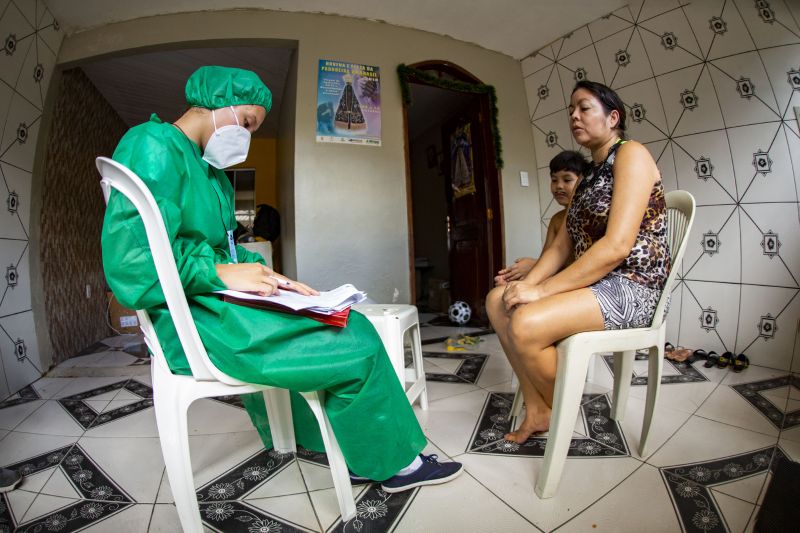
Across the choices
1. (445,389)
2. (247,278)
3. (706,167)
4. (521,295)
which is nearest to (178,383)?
(247,278)

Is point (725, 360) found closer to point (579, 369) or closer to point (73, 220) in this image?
point (579, 369)

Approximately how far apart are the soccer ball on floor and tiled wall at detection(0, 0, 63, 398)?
112 inches

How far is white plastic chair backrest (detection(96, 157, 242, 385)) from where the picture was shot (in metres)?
0.66

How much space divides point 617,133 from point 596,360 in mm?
1380

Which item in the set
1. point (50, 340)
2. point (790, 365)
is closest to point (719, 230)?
point (790, 365)

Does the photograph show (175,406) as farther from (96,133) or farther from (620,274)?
(96,133)

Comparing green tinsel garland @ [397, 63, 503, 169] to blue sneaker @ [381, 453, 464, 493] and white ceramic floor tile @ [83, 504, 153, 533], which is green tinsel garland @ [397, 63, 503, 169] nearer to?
blue sneaker @ [381, 453, 464, 493]

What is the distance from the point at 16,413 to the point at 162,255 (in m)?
1.70

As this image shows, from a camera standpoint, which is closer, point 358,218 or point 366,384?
point 366,384

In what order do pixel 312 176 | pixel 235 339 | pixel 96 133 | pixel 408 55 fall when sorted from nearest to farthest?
1. pixel 235 339
2. pixel 312 176
3. pixel 408 55
4. pixel 96 133

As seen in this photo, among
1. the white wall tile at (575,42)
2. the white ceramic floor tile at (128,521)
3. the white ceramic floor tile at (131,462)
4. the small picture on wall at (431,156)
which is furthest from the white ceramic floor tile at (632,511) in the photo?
the small picture on wall at (431,156)

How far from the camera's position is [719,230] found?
Answer: 2.18 meters

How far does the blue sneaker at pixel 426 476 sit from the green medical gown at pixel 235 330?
5.5 inches

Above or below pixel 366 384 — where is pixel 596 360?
below
